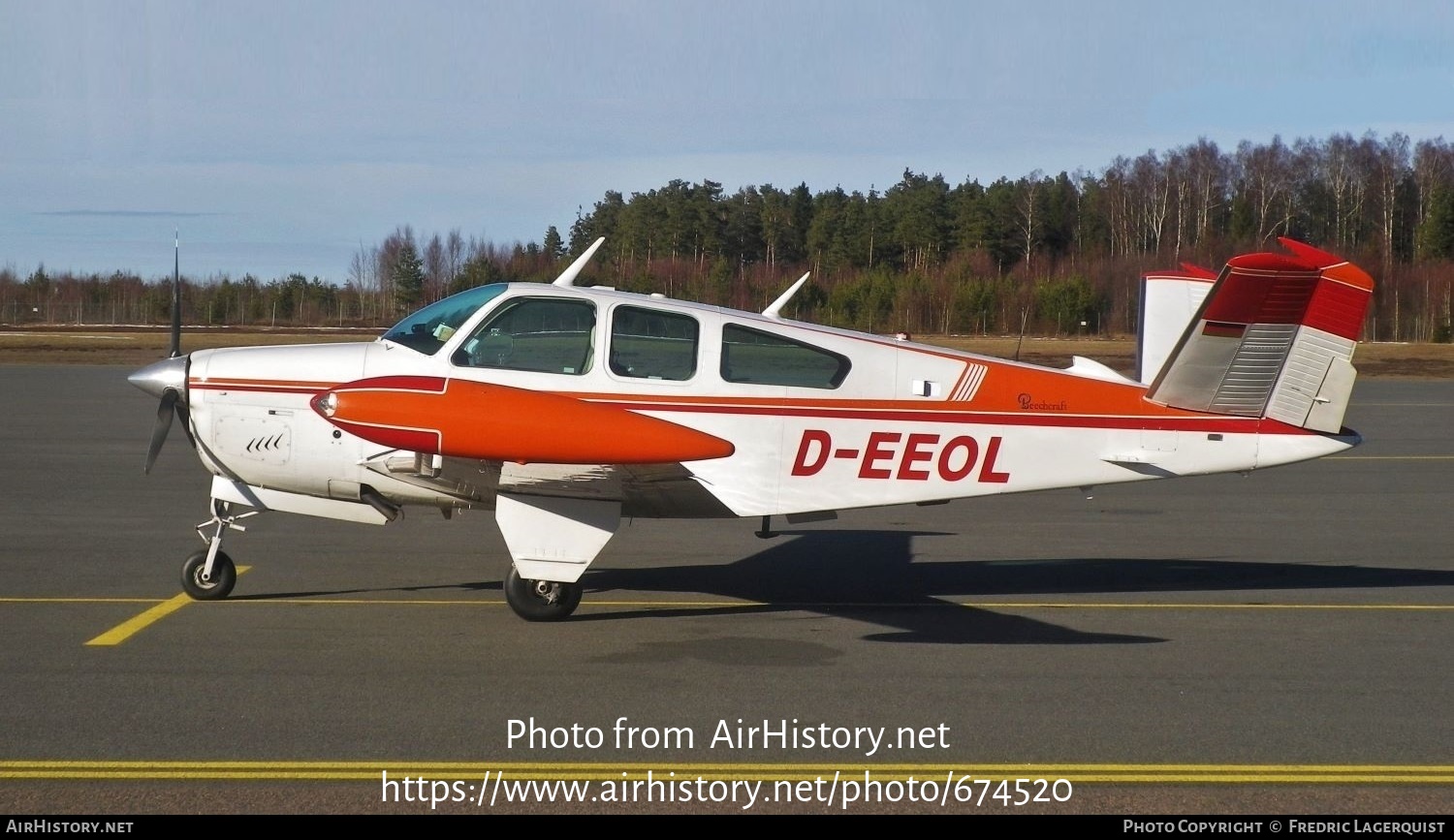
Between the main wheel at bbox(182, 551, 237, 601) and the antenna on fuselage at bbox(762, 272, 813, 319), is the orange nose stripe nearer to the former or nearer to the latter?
the antenna on fuselage at bbox(762, 272, 813, 319)

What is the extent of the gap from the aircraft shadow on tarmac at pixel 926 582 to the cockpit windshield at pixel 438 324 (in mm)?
1916

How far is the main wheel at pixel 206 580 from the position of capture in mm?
8633

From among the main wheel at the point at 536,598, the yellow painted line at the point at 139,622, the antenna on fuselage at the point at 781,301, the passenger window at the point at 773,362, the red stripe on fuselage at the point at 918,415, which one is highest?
the antenna on fuselage at the point at 781,301

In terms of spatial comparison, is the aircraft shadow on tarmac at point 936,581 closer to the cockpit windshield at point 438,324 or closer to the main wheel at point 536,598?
the main wheel at point 536,598

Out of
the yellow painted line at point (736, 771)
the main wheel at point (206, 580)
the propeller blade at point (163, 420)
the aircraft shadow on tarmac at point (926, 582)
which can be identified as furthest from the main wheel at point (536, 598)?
the yellow painted line at point (736, 771)

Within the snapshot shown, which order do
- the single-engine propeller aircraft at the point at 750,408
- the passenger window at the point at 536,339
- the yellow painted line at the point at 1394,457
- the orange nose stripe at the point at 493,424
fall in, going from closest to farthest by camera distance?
the orange nose stripe at the point at 493,424
the single-engine propeller aircraft at the point at 750,408
the passenger window at the point at 536,339
the yellow painted line at the point at 1394,457

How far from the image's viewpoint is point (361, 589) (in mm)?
9141

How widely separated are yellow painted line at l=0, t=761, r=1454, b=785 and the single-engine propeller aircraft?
8.37ft

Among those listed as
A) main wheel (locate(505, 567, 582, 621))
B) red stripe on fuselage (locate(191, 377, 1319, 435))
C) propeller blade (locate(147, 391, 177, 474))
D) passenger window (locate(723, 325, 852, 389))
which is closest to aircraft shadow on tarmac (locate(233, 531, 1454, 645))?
main wheel (locate(505, 567, 582, 621))

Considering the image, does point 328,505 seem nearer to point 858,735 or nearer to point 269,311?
point 858,735

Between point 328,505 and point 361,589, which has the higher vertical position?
point 328,505

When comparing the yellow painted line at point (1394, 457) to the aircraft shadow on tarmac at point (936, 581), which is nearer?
the aircraft shadow on tarmac at point (936, 581)

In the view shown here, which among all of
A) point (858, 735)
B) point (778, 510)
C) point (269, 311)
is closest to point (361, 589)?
point (778, 510)
